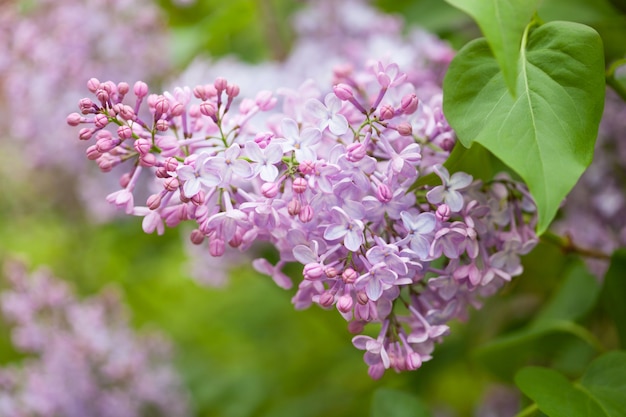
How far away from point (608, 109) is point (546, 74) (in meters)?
0.45

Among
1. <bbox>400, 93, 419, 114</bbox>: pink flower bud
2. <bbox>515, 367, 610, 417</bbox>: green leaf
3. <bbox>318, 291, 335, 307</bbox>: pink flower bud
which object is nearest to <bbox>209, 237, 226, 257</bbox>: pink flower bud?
<bbox>318, 291, 335, 307</bbox>: pink flower bud

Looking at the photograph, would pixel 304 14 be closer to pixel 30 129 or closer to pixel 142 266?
pixel 30 129

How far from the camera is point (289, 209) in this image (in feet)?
2.01

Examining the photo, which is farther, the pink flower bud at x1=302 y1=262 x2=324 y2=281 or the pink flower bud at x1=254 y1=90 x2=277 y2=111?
the pink flower bud at x1=254 y1=90 x2=277 y2=111

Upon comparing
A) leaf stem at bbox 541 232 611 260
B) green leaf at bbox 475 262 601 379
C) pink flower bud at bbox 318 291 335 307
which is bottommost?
green leaf at bbox 475 262 601 379

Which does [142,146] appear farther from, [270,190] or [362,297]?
[362,297]

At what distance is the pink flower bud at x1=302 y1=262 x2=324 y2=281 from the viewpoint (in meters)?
0.61

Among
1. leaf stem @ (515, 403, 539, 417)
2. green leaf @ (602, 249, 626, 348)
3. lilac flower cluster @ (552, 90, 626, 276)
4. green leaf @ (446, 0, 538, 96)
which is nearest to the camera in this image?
green leaf @ (446, 0, 538, 96)

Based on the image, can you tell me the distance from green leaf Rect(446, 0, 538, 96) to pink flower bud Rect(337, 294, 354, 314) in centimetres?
21

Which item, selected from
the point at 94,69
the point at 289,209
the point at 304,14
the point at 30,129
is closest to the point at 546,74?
the point at 289,209

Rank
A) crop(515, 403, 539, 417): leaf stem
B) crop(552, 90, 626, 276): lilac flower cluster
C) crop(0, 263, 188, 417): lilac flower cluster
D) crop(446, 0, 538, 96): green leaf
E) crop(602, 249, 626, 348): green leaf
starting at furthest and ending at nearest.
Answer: crop(0, 263, 188, 417): lilac flower cluster, crop(552, 90, 626, 276): lilac flower cluster, crop(602, 249, 626, 348): green leaf, crop(515, 403, 539, 417): leaf stem, crop(446, 0, 538, 96): green leaf

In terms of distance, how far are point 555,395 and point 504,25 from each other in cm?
35

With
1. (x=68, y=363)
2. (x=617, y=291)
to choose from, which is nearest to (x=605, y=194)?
(x=617, y=291)

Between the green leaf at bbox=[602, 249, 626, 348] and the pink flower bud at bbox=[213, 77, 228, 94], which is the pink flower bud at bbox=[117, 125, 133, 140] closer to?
the pink flower bud at bbox=[213, 77, 228, 94]
